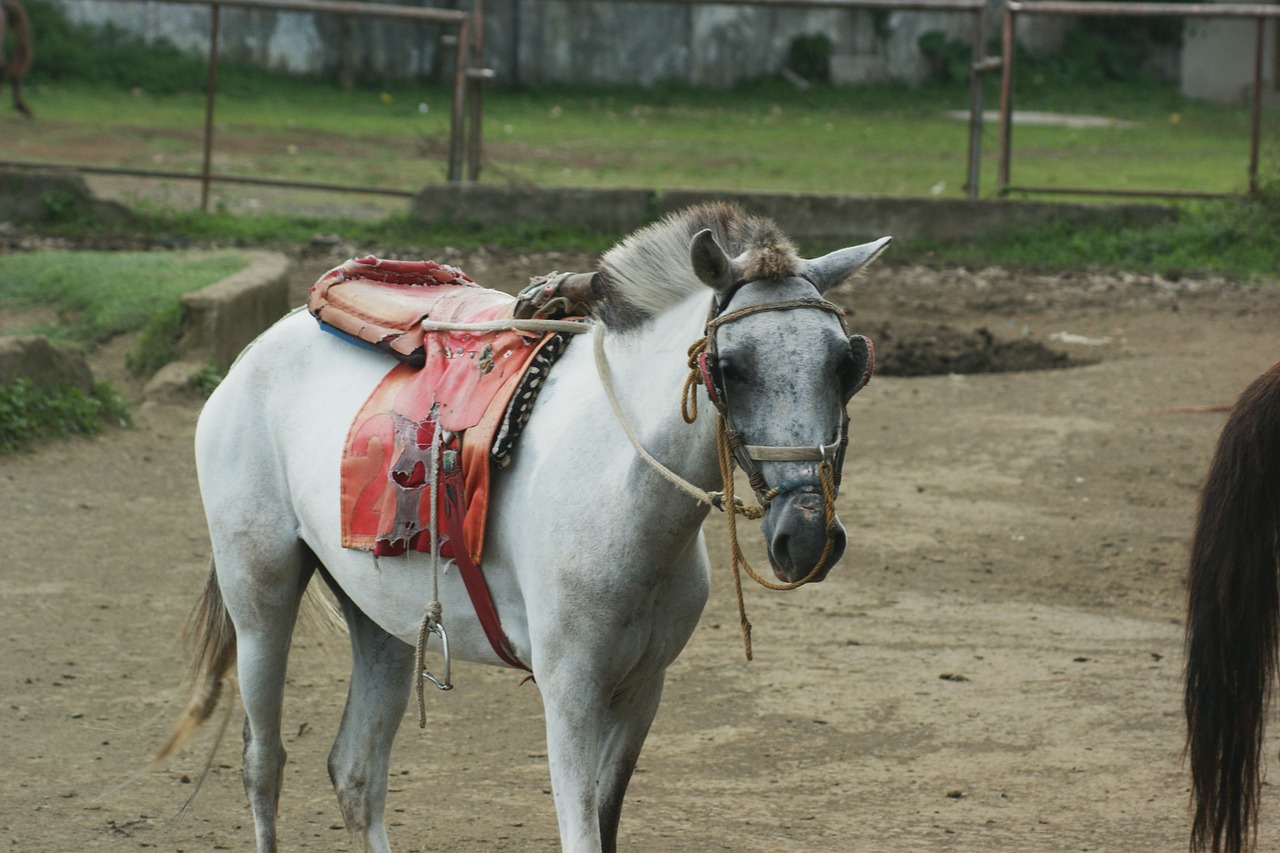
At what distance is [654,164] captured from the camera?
15.2 meters

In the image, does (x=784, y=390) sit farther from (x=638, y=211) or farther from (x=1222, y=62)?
(x=1222, y=62)

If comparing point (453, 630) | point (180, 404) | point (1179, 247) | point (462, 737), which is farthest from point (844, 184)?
point (453, 630)

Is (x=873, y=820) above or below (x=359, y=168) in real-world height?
below

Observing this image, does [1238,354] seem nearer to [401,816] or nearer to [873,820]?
[873,820]

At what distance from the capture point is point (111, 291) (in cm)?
850

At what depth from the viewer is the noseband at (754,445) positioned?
7.56ft

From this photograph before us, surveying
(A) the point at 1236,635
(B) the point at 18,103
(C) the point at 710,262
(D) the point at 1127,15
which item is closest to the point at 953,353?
(D) the point at 1127,15

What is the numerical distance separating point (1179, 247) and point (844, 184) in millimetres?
3681

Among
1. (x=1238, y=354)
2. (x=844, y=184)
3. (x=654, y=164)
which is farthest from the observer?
(x=654, y=164)

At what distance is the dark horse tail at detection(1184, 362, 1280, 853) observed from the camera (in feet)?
9.95

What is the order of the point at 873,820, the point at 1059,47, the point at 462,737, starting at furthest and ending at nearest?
the point at 1059,47 < the point at 462,737 < the point at 873,820

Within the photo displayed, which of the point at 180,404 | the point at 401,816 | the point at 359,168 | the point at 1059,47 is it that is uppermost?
the point at 1059,47

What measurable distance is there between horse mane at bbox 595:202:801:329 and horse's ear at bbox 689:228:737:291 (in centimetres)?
8

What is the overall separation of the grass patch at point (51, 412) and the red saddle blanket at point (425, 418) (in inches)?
164
